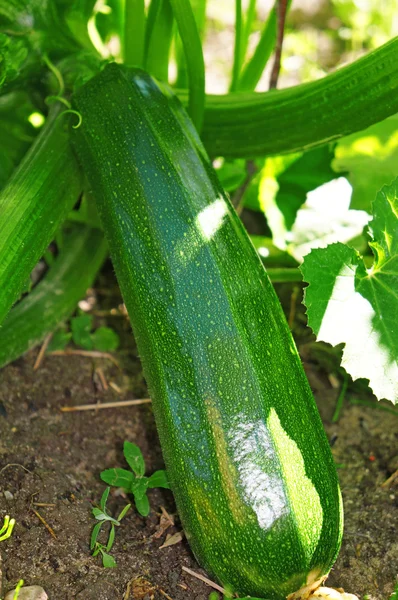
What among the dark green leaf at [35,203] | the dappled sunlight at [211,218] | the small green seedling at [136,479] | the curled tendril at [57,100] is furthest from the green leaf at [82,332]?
the dappled sunlight at [211,218]

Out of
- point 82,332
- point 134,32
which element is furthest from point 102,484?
point 134,32

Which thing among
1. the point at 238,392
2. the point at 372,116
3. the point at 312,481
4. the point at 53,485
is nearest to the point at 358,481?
the point at 312,481

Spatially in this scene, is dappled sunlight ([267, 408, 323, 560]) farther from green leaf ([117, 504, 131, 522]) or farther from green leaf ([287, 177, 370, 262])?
green leaf ([287, 177, 370, 262])

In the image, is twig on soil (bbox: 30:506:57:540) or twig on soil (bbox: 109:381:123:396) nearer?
twig on soil (bbox: 30:506:57:540)

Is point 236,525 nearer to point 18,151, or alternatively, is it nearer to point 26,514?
point 26,514

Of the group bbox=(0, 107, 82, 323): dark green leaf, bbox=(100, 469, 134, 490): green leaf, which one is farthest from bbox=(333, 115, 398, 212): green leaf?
bbox=(100, 469, 134, 490): green leaf

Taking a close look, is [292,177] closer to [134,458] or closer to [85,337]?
[85,337]
